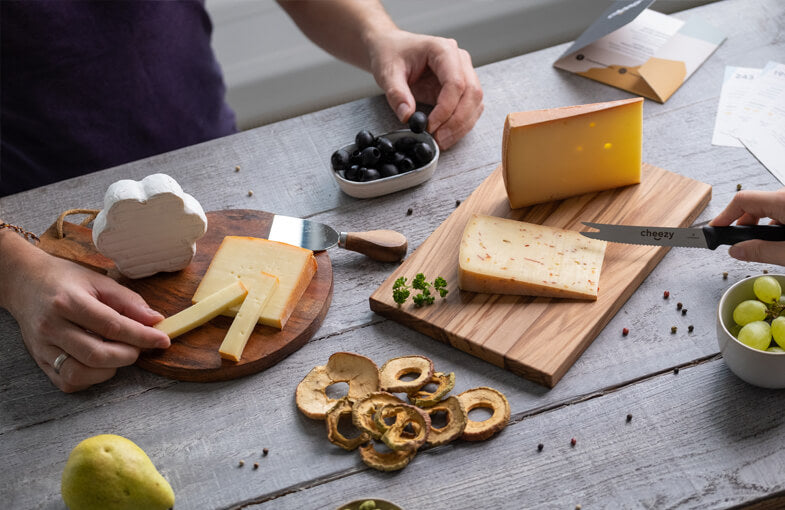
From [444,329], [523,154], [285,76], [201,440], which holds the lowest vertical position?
[285,76]

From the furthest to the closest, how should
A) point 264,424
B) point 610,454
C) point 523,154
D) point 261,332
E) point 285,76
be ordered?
1. point 285,76
2. point 523,154
3. point 261,332
4. point 264,424
5. point 610,454

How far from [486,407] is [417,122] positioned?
0.74 metres

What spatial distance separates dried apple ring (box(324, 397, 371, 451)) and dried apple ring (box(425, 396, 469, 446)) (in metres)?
0.11

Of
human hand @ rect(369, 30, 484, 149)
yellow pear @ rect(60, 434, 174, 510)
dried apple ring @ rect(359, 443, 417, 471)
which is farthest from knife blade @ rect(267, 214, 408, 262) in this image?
yellow pear @ rect(60, 434, 174, 510)

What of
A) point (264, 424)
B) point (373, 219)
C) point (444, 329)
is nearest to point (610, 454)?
point (444, 329)

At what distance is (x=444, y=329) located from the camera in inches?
55.2

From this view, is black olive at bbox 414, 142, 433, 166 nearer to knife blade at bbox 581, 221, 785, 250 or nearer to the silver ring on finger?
knife blade at bbox 581, 221, 785, 250

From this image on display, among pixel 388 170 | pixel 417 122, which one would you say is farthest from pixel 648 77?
pixel 388 170

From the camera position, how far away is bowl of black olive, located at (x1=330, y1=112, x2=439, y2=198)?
1.73 meters

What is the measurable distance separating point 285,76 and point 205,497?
2.53 metres

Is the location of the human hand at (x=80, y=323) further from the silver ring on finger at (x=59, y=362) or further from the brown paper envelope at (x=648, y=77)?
the brown paper envelope at (x=648, y=77)

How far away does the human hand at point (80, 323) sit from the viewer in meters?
1.38

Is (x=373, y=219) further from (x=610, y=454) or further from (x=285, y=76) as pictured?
(x=285, y=76)

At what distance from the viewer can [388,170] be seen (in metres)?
1.73
